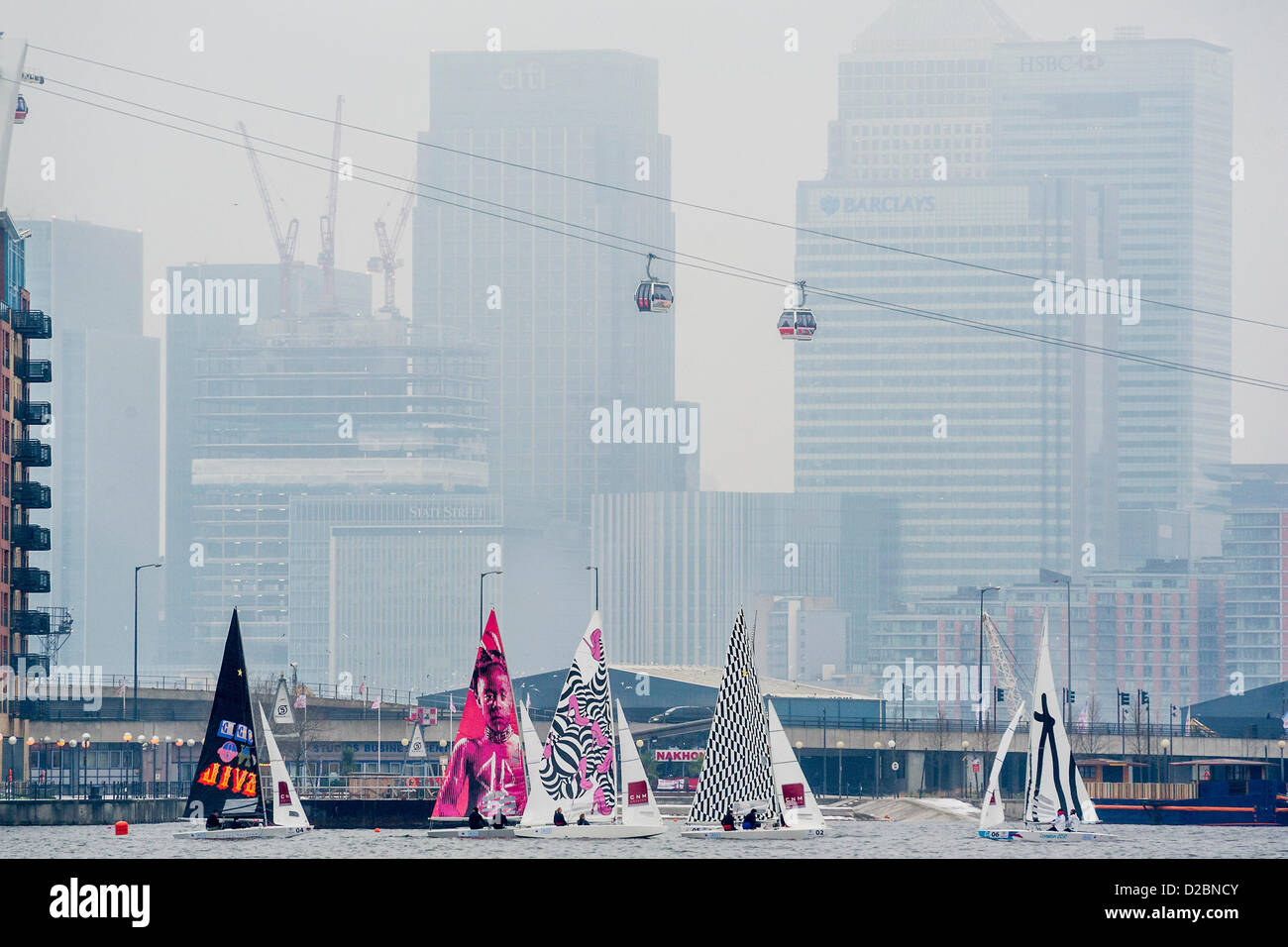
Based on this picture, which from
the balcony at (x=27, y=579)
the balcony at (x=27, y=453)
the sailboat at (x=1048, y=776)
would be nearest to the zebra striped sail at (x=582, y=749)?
the sailboat at (x=1048, y=776)

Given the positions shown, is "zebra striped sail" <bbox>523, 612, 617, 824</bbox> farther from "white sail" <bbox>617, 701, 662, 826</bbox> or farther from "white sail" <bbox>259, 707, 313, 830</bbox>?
"white sail" <bbox>259, 707, 313, 830</bbox>

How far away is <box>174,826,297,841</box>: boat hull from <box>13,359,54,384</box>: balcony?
261 ft

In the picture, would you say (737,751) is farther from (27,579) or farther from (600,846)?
(27,579)

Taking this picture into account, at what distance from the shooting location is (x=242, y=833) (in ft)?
292

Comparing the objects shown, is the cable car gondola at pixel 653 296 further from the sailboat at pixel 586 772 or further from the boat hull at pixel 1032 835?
the sailboat at pixel 586 772

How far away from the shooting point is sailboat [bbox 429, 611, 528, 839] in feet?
300

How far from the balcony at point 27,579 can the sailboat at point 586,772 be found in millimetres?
81169

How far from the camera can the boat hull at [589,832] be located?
291 ft

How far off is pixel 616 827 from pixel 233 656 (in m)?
17.0
